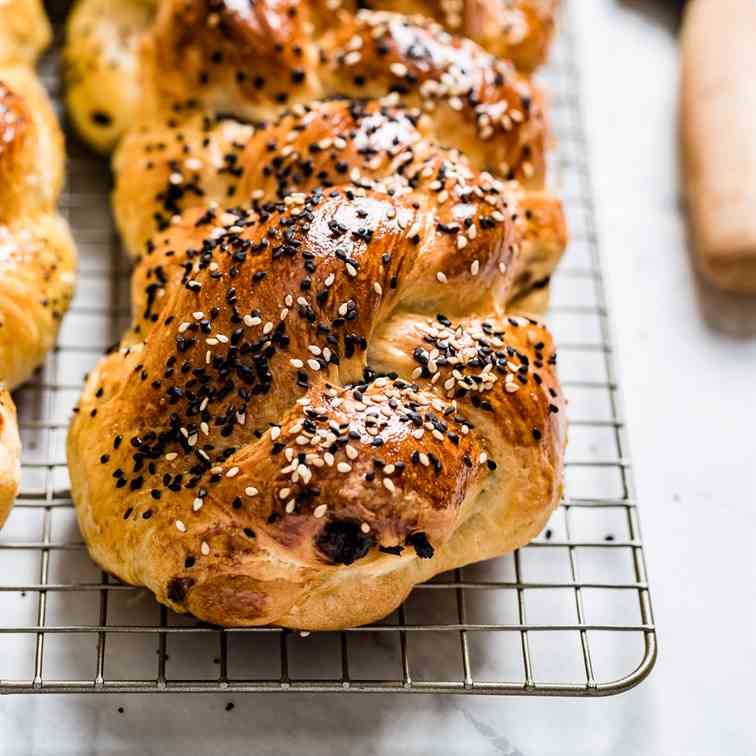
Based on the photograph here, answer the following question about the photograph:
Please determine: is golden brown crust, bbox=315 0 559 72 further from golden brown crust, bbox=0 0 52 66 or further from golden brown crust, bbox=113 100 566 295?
golden brown crust, bbox=0 0 52 66

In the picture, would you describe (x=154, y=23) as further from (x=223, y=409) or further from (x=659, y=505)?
(x=659, y=505)

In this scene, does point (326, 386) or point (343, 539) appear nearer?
point (343, 539)

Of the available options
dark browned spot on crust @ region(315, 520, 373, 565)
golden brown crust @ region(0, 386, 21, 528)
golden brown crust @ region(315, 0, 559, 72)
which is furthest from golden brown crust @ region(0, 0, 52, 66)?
dark browned spot on crust @ region(315, 520, 373, 565)

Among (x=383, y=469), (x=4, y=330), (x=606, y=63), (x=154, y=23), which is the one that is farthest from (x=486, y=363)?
(x=606, y=63)

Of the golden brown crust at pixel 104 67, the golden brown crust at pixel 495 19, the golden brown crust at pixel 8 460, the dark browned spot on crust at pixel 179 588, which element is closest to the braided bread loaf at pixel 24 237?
the golden brown crust at pixel 8 460

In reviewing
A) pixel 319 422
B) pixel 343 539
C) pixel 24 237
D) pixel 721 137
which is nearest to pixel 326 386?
pixel 319 422

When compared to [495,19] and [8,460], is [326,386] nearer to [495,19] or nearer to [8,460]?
[8,460]
